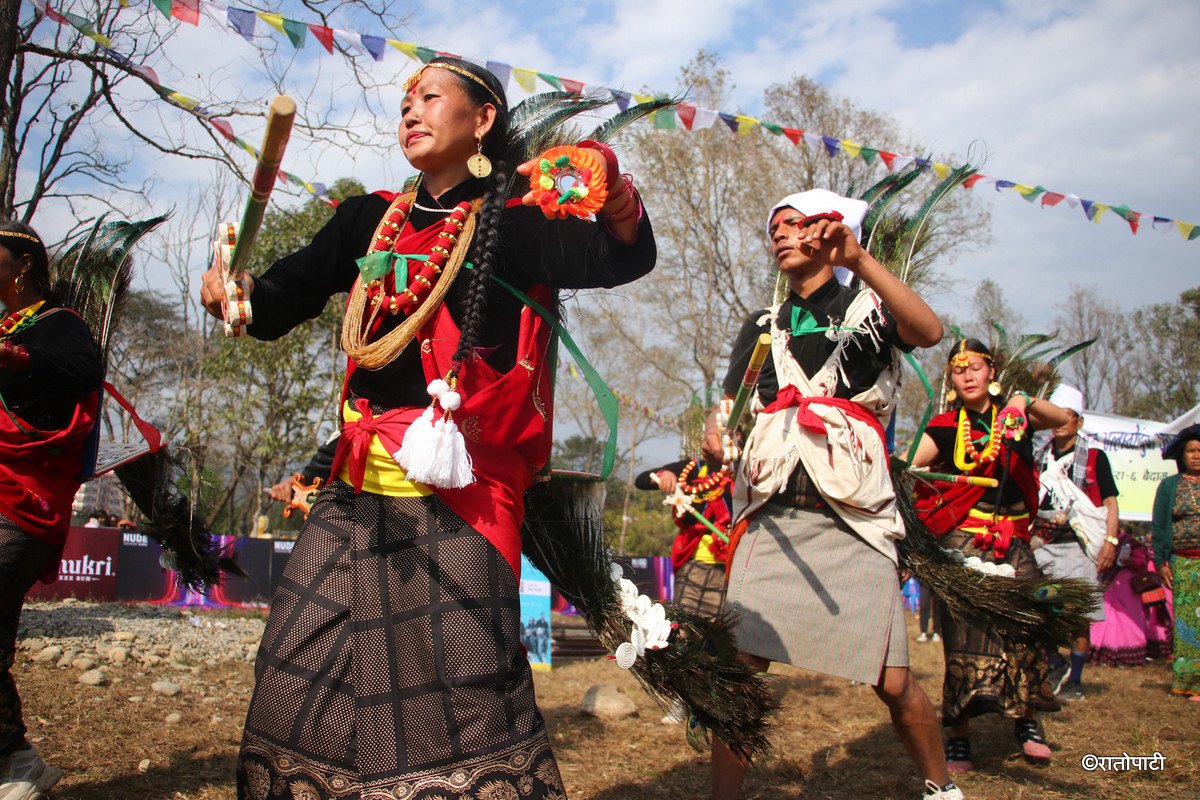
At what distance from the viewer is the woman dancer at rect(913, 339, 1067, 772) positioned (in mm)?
4336

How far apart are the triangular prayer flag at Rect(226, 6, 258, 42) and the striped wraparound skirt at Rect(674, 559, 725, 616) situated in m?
4.48

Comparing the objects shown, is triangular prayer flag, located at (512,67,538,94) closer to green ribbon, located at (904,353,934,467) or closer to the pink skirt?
green ribbon, located at (904,353,934,467)

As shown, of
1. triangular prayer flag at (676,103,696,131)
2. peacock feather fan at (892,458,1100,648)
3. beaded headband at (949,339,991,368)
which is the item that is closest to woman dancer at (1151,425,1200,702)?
beaded headband at (949,339,991,368)

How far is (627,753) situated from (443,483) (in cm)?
285

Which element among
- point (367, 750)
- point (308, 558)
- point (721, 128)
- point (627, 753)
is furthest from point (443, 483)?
point (721, 128)

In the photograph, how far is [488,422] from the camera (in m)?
2.16

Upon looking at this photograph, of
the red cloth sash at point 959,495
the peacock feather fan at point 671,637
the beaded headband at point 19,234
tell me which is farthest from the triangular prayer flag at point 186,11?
the red cloth sash at point 959,495

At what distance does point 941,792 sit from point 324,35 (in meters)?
5.85

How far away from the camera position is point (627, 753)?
14.4 feet

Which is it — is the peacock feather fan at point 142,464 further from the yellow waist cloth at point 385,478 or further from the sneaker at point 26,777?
the yellow waist cloth at point 385,478

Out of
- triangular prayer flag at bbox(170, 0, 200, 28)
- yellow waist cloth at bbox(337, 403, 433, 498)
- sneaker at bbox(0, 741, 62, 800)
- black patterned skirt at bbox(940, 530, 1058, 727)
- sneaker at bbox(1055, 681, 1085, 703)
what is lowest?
sneaker at bbox(1055, 681, 1085, 703)

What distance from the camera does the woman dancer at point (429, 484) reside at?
1.97 m

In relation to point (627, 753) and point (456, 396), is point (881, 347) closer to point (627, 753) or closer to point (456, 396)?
point (456, 396)

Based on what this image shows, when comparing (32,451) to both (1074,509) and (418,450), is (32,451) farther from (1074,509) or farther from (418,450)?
(1074,509)
